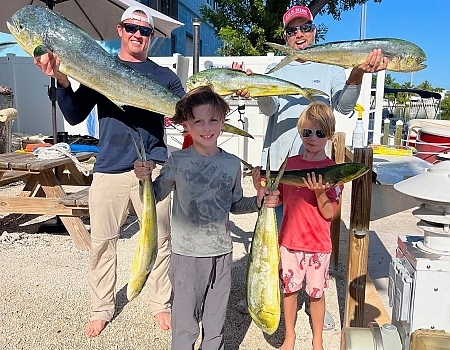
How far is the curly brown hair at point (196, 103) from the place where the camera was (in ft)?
7.22

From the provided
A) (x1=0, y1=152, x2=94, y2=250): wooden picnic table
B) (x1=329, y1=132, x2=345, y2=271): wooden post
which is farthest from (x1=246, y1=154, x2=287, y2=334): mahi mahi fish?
(x1=0, y1=152, x2=94, y2=250): wooden picnic table

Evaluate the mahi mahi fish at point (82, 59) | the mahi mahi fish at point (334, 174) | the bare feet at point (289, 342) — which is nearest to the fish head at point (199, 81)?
the mahi mahi fish at point (82, 59)

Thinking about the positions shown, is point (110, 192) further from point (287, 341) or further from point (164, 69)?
point (287, 341)

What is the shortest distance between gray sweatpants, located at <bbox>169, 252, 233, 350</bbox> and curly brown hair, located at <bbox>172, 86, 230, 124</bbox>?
29.1 inches

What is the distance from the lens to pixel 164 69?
288 cm

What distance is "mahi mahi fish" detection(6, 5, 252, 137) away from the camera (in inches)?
81.0

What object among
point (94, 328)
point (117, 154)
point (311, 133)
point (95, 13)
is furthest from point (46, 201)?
point (311, 133)

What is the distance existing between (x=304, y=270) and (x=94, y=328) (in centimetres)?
152

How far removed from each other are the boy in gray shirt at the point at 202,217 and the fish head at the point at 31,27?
0.72m

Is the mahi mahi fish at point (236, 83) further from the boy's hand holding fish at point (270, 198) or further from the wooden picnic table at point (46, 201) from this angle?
the wooden picnic table at point (46, 201)

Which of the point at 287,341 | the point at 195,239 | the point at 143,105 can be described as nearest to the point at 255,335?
the point at 287,341

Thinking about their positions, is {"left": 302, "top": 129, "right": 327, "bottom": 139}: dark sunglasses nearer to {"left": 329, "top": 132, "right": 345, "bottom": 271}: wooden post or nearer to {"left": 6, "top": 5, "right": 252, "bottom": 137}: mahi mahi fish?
{"left": 6, "top": 5, "right": 252, "bottom": 137}: mahi mahi fish

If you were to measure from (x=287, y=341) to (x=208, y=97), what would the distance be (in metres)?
1.56

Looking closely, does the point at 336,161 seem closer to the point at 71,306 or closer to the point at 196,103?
A: the point at 196,103
